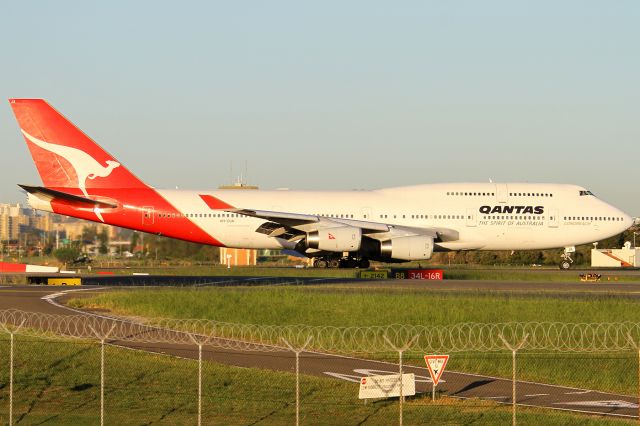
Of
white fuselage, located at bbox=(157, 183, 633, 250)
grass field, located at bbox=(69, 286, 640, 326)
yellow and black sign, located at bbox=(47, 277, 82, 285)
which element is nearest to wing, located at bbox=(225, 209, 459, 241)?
white fuselage, located at bbox=(157, 183, 633, 250)

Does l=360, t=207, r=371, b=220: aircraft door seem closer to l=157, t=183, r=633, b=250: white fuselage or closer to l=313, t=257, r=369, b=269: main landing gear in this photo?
l=157, t=183, r=633, b=250: white fuselage

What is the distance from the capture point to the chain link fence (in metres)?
17.8

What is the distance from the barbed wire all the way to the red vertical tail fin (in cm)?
2307

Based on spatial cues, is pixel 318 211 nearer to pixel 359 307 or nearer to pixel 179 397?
pixel 359 307

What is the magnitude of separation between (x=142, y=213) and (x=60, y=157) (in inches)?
211

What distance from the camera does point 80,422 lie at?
16953mm

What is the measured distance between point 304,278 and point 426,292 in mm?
10928

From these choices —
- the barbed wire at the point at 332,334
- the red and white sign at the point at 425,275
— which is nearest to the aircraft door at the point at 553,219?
the red and white sign at the point at 425,275

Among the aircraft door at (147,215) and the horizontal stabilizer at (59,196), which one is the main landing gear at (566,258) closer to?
the aircraft door at (147,215)

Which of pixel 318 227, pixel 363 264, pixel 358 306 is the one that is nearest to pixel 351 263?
pixel 363 264

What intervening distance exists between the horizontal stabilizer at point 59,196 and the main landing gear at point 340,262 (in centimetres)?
1162

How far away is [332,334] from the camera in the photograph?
26125 mm

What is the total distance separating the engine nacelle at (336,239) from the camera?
49.1 m

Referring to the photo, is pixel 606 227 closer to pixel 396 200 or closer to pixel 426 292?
pixel 396 200
